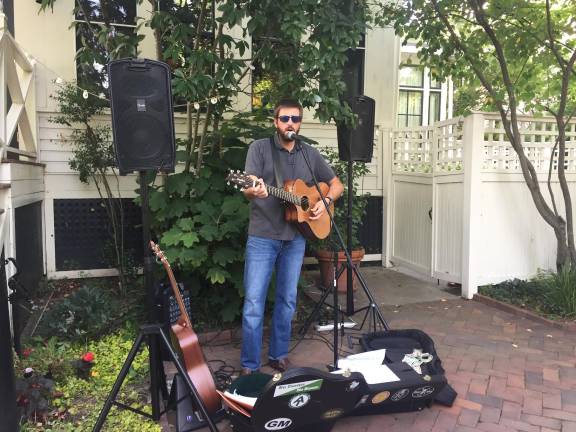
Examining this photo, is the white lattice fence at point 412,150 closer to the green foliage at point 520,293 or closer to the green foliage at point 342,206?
the green foliage at point 342,206

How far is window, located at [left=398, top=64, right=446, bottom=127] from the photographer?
28.5ft

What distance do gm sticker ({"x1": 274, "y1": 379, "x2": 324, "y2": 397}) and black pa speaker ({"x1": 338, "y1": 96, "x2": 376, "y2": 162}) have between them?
2845 millimetres

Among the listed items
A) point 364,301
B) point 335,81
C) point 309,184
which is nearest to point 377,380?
point 309,184

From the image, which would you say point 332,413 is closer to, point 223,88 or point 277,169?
point 277,169

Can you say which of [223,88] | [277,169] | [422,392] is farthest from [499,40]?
[422,392]

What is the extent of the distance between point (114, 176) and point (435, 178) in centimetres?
399

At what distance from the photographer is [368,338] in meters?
3.89

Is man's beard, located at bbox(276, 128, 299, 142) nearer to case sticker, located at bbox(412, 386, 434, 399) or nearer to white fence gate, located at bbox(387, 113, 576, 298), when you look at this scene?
case sticker, located at bbox(412, 386, 434, 399)

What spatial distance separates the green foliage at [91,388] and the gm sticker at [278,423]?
788 mm

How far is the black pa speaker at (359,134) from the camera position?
4898 mm

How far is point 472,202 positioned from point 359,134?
62.8 inches

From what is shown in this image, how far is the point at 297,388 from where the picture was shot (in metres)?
2.43

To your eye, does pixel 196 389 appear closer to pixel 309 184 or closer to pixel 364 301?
pixel 309 184

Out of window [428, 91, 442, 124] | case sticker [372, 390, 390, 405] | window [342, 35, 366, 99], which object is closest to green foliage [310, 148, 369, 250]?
window [342, 35, 366, 99]
